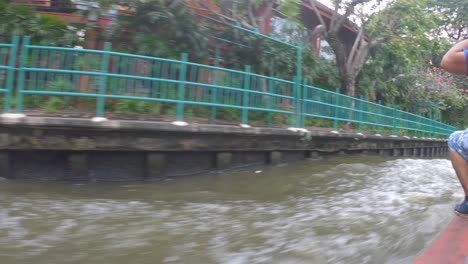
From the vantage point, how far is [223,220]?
122 inches

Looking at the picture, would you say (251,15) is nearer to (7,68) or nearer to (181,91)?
(181,91)

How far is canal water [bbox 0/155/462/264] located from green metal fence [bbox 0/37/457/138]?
1.11 meters

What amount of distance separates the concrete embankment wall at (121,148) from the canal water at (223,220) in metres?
0.23

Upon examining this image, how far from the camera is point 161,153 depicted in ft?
15.7

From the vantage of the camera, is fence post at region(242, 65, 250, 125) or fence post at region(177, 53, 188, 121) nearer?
fence post at region(177, 53, 188, 121)

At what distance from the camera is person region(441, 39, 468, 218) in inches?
106

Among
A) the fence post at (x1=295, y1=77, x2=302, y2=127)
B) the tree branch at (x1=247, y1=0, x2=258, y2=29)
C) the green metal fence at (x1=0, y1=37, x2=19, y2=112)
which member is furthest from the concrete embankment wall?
the tree branch at (x1=247, y1=0, x2=258, y2=29)

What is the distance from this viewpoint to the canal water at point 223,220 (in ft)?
7.61

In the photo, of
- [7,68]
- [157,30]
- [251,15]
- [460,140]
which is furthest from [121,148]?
[251,15]

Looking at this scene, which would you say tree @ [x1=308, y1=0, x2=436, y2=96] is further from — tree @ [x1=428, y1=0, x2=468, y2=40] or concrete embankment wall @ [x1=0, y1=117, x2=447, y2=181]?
tree @ [x1=428, y1=0, x2=468, y2=40]

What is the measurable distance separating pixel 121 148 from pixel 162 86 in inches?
41.7

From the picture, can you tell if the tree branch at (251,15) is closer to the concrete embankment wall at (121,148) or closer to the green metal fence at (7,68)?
the concrete embankment wall at (121,148)

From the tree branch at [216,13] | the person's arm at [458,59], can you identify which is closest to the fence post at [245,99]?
the tree branch at [216,13]

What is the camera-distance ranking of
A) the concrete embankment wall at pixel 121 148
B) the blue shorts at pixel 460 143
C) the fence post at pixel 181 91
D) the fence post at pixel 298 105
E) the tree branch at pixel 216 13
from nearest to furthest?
the blue shorts at pixel 460 143 < the concrete embankment wall at pixel 121 148 < the fence post at pixel 181 91 < the fence post at pixel 298 105 < the tree branch at pixel 216 13
